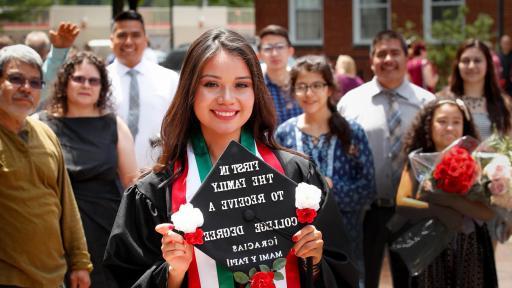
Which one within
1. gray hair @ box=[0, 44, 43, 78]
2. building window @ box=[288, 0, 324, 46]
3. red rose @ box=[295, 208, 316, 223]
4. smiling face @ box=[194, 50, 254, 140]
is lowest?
red rose @ box=[295, 208, 316, 223]

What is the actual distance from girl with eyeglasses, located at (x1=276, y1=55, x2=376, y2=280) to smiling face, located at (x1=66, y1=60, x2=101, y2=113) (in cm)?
150

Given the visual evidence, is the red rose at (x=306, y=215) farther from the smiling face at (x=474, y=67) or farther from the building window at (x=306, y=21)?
the building window at (x=306, y=21)

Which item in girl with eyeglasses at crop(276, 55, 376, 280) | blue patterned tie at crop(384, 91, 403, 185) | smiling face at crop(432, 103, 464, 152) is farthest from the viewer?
blue patterned tie at crop(384, 91, 403, 185)

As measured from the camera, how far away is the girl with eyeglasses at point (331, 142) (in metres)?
6.52

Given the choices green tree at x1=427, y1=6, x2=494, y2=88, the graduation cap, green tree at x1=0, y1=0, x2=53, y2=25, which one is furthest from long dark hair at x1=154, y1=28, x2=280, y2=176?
green tree at x1=0, y1=0, x2=53, y2=25

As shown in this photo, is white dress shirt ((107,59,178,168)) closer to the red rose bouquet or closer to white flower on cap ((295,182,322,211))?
the red rose bouquet

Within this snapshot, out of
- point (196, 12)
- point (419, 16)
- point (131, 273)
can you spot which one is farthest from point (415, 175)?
point (196, 12)

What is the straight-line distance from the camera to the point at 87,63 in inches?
235

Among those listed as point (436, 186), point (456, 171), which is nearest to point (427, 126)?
point (436, 186)

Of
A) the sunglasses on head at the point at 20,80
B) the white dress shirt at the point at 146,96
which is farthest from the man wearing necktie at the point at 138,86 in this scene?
the sunglasses on head at the point at 20,80

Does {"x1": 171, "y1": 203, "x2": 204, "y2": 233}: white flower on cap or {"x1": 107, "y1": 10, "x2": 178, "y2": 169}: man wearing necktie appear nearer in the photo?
{"x1": 171, "y1": 203, "x2": 204, "y2": 233}: white flower on cap

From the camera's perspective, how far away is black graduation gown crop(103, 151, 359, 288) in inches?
122

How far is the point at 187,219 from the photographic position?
2904mm

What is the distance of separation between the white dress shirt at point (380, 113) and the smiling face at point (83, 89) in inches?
84.5
